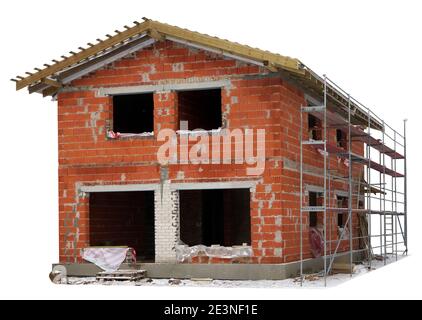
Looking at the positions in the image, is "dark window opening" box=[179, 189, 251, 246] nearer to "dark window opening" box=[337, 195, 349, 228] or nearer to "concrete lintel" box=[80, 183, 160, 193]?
"dark window opening" box=[337, 195, 349, 228]

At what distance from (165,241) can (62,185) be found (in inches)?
138

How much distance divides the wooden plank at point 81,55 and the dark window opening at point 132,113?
331cm

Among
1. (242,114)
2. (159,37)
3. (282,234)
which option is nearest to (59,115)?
(159,37)

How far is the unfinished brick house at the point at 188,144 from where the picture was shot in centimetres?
1992

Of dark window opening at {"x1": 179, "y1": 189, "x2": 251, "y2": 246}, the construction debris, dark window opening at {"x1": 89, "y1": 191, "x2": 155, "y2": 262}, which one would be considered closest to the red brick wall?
dark window opening at {"x1": 89, "y1": 191, "x2": 155, "y2": 262}

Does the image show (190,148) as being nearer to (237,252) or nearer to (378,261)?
(237,252)

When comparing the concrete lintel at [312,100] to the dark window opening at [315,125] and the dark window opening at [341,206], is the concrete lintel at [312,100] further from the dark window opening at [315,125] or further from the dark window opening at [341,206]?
the dark window opening at [341,206]

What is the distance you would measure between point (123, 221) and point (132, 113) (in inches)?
139

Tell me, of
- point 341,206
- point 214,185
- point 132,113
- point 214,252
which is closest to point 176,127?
point 214,185

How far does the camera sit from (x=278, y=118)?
20000 millimetres

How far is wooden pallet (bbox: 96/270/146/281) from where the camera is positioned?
20344mm

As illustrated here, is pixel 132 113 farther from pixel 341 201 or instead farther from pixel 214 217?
pixel 341 201

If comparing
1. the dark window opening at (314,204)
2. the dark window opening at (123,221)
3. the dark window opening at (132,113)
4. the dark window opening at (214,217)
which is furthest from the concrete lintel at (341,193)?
the dark window opening at (132,113)

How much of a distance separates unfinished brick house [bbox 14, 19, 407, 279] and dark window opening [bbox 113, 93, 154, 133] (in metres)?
2.35
